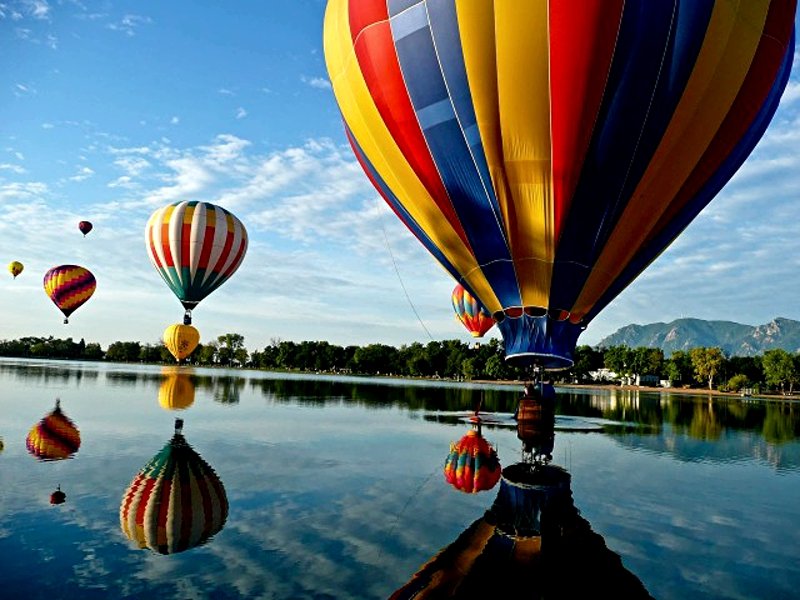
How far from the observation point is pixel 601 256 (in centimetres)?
1244

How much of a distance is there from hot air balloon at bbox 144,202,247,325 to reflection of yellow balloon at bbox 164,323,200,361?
333 centimetres

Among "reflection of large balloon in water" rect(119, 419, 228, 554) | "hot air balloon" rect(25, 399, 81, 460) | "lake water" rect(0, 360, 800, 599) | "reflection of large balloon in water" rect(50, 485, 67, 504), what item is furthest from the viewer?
"hot air balloon" rect(25, 399, 81, 460)

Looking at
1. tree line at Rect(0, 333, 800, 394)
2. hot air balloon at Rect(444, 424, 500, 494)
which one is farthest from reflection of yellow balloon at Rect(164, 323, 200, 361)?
tree line at Rect(0, 333, 800, 394)

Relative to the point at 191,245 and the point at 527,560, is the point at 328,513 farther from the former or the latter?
the point at 191,245

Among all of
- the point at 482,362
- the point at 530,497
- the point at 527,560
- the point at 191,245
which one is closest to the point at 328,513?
the point at 527,560

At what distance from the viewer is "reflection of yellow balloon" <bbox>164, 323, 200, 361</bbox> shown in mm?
37031

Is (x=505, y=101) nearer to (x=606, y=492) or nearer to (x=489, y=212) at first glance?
(x=489, y=212)

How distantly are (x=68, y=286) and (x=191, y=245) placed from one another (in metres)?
19.8

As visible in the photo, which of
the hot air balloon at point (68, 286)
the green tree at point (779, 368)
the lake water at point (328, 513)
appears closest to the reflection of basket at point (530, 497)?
the lake water at point (328, 513)

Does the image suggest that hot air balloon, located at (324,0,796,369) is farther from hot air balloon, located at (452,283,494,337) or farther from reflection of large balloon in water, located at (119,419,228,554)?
hot air balloon, located at (452,283,494,337)

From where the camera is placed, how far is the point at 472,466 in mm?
12578

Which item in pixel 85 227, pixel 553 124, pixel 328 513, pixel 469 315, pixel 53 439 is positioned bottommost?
pixel 328 513

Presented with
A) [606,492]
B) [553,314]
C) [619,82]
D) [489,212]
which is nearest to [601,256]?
[553,314]

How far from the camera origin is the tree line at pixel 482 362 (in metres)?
89.0
